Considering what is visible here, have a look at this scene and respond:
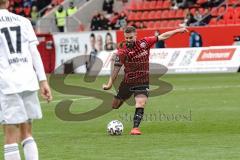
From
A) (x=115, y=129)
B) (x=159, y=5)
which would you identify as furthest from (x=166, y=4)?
(x=115, y=129)

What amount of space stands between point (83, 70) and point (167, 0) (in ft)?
26.5

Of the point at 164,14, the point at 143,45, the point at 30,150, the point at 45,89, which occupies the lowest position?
the point at 164,14

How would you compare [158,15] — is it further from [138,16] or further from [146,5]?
[146,5]

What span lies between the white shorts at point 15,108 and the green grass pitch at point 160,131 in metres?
2.60

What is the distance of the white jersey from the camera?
8.99 meters

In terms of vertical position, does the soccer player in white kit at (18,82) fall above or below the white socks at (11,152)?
above

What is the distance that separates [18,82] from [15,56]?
0.33 metres

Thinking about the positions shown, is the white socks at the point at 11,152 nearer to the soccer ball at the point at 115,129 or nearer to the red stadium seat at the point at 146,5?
the soccer ball at the point at 115,129

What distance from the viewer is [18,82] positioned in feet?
29.5

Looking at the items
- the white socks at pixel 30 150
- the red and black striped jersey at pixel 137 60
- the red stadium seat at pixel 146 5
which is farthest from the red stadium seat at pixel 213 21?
the white socks at pixel 30 150

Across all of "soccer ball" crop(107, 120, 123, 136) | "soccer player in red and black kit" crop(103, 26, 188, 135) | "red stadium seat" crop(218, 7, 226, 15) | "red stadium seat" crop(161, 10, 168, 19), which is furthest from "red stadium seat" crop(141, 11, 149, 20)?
"soccer ball" crop(107, 120, 123, 136)

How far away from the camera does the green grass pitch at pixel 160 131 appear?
467 inches

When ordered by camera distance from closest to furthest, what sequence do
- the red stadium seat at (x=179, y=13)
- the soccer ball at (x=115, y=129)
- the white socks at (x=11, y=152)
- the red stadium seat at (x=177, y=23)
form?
the white socks at (x=11, y=152) < the soccer ball at (x=115, y=129) < the red stadium seat at (x=177, y=23) < the red stadium seat at (x=179, y=13)

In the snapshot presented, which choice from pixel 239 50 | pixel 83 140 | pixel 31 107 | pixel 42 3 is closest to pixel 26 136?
pixel 31 107
